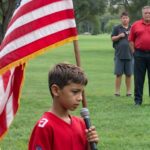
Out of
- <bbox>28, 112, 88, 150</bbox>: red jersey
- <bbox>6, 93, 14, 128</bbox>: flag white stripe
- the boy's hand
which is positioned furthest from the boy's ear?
<bbox>6, 93, 14, 128</bbox>: flag white stripe

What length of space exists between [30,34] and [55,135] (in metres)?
1.11

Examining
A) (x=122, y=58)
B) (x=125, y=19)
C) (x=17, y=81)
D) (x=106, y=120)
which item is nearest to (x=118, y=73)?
(x=122, y=58)

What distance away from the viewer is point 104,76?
2308 cm

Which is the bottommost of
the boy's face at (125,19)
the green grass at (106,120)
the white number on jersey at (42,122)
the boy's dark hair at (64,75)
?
the green grass at (106,120)

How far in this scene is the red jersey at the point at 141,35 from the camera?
482 inches

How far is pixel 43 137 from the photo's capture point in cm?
402

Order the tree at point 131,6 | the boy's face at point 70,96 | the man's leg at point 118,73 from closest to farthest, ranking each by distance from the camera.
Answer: the boy's face at point 70,96, the man's leg at point 118,73, the tree at point 131,6

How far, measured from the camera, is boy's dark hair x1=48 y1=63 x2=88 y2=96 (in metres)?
4.09

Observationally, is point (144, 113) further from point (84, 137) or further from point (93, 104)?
point (84, 137)

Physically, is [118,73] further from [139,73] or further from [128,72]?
[139,73]

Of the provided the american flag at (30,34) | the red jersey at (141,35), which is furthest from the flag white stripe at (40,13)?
the red jersey at (141,35)

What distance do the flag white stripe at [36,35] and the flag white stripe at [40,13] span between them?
10cm

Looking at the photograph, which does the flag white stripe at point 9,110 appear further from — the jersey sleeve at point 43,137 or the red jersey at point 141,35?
the red jersey at point 141,35

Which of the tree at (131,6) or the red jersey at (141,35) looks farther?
the tree at (131,6)
